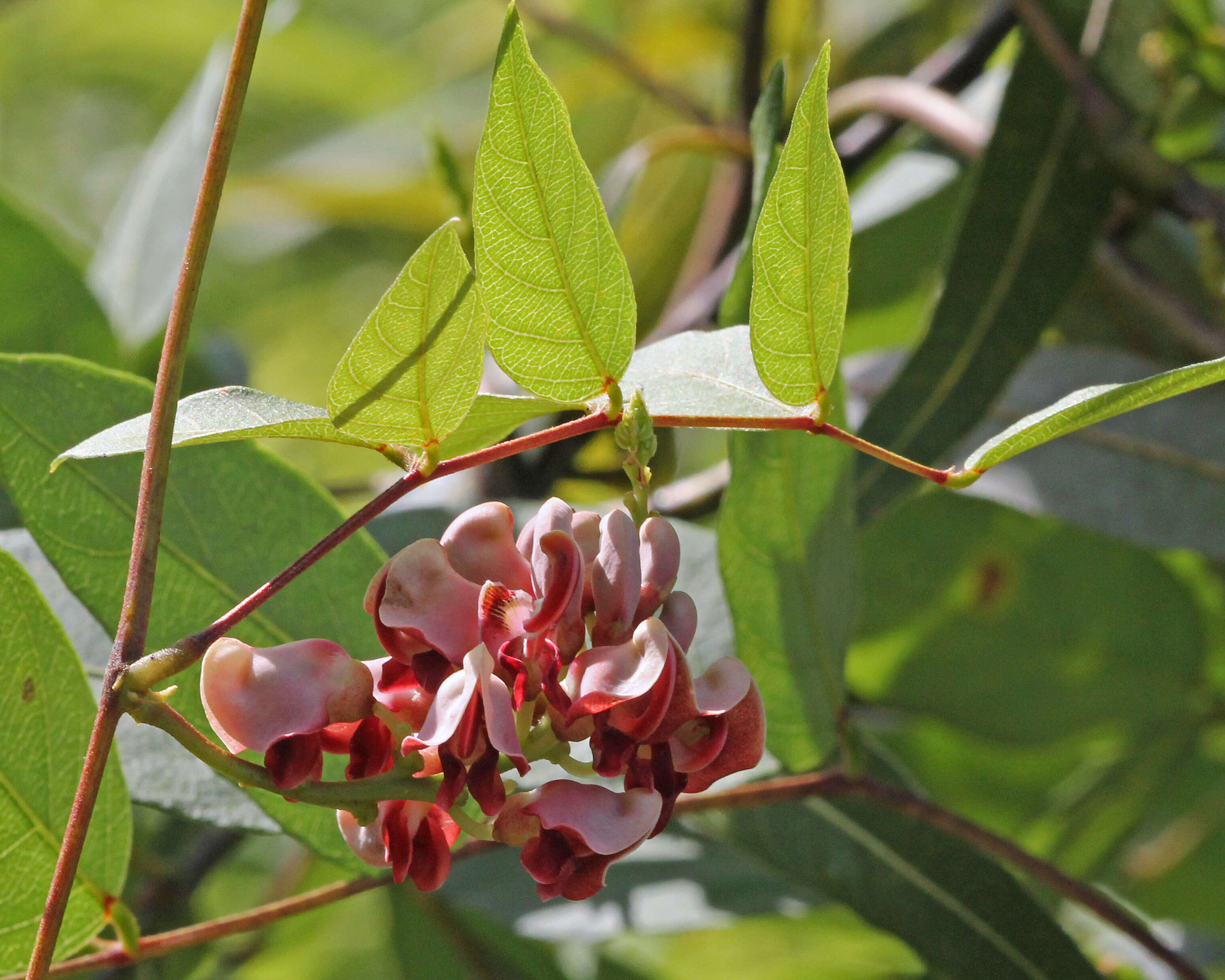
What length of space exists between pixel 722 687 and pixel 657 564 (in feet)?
0.15

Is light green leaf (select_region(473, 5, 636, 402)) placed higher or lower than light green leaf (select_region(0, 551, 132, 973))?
higher

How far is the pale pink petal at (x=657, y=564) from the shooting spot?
1.40ft

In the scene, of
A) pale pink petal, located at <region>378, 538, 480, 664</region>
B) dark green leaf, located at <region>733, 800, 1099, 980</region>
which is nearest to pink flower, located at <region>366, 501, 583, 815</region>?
pale pink petal, located at <region>378, 538, 480, 664</region>

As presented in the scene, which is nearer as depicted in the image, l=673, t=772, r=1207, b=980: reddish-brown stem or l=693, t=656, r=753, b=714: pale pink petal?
l=693, t=656, r=753, b=714: pale pink petal

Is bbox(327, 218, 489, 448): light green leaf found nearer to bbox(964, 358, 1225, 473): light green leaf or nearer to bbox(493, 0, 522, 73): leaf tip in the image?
bbox(493, 0, 522, 73): leaf tip

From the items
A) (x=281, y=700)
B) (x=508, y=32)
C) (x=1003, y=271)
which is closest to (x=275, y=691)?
(x=281, y=700)

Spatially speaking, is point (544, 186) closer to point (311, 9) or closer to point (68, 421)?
point (68, 421)

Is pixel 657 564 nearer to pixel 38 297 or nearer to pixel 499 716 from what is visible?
pixel 499 716

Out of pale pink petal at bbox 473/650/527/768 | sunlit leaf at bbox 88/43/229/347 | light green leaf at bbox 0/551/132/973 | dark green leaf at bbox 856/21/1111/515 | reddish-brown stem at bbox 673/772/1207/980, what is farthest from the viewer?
sunlit leaf at bbox 88/43/229/347

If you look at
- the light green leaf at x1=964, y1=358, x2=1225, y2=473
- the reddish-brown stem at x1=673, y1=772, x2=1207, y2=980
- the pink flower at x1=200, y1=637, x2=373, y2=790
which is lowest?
the reddish-brown stem at x1=673, y1=772, x2=1207, y2=980

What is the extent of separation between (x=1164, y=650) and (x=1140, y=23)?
0.48 meters

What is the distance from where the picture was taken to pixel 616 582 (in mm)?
412

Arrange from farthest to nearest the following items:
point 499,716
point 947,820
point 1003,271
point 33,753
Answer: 1. point 1003,271
2. point 947,820
3. point 33,753
4. point 499,716

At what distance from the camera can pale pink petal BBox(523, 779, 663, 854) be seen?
0.40m
